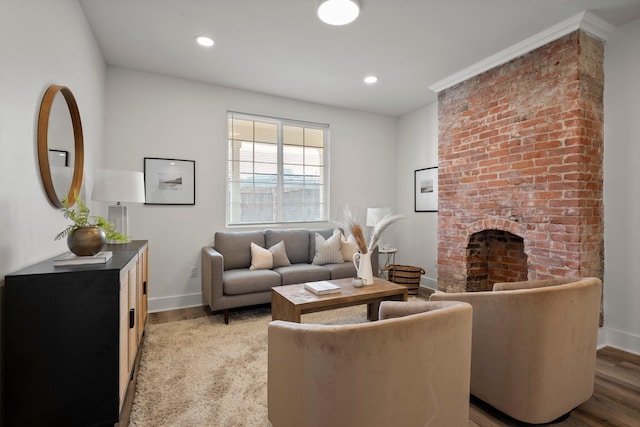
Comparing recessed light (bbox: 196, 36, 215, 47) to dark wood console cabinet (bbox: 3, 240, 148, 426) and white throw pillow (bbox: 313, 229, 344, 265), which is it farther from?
white throw pillow (bbox: 313, 229, 344, 265)

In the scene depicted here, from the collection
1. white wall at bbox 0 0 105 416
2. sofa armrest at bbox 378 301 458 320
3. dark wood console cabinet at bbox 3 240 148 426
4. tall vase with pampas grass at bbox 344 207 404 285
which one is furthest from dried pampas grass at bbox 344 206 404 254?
white wall at bbox 0 0 105 416

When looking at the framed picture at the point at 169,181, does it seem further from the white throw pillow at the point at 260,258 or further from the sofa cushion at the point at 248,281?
the sofa cushion at the point at 248,281

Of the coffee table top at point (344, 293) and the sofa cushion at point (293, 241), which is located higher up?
the sofa cushion at point (293, 241)

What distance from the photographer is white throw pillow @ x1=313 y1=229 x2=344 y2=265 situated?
4117 millimetres

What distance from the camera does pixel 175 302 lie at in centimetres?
376

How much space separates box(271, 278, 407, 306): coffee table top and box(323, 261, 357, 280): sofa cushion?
838 mm

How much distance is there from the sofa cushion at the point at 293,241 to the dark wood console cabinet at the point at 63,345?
256cm

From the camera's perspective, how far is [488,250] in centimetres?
376

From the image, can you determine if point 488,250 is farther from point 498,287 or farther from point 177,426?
point 177,426

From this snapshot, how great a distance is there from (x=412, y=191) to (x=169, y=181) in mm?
3459

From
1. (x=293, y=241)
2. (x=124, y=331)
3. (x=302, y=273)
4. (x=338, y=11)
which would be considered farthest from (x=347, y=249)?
(x=124, y=331)

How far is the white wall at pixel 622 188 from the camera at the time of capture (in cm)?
264

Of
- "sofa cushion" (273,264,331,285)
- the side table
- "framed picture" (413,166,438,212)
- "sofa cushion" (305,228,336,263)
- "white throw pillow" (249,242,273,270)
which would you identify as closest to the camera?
"sofa cushion" (273,264,331,285)

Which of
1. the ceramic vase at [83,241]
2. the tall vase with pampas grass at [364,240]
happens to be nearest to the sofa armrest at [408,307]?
the tall vase with pampas grass at [364,240]
